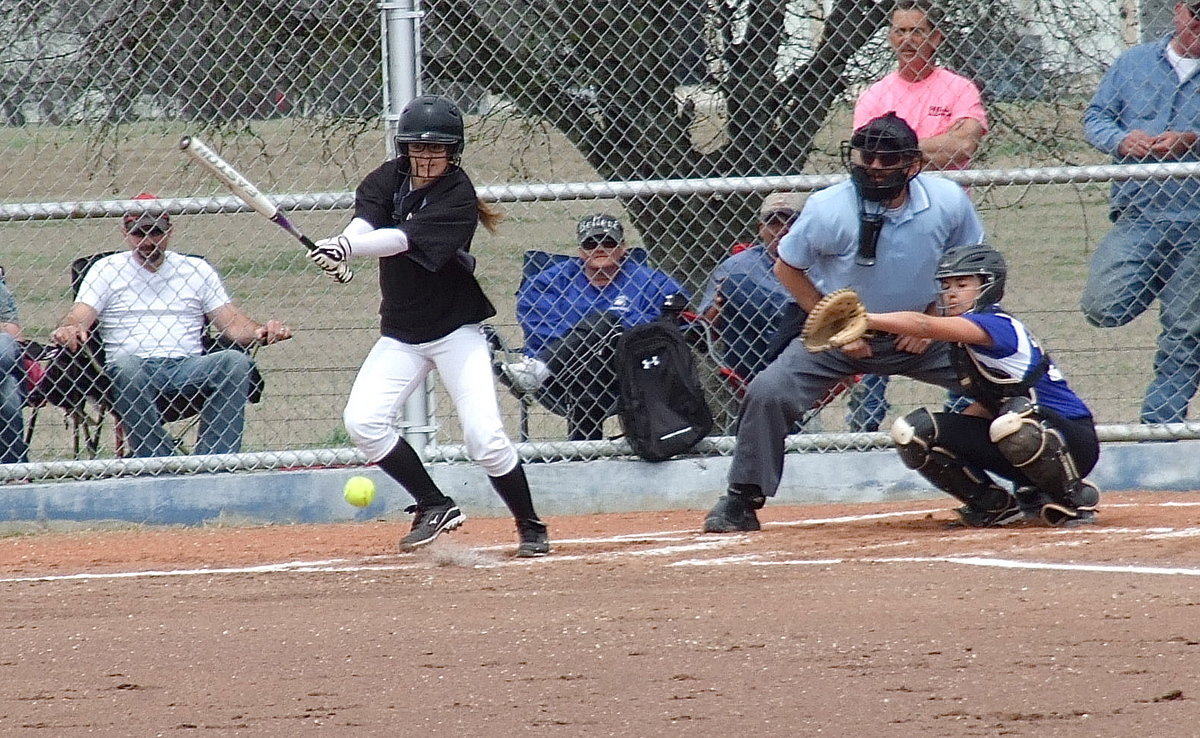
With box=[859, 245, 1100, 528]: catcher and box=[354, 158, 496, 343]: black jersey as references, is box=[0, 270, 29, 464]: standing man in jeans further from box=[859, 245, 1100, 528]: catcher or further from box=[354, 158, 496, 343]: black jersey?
box=[859, 245, 1100, 528]: catcher

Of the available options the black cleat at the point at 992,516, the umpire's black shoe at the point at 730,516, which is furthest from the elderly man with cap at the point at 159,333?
the black cleat at the point at 992,516

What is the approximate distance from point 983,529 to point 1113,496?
118cm

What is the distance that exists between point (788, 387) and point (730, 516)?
21.7 inches

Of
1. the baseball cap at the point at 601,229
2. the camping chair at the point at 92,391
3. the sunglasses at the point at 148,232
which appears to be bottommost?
the camping chair at the point at 92,391

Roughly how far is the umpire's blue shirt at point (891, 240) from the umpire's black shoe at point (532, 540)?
142 cm

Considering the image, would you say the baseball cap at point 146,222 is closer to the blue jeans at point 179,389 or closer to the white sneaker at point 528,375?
the blue jeans at point 179,389

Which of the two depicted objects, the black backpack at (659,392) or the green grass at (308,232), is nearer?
the black backpack at (659,392)

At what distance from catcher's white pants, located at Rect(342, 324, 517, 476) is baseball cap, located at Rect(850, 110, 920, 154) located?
5.29 ft

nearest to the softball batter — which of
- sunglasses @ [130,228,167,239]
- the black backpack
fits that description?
the black backpack

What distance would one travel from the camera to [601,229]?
7.01 m

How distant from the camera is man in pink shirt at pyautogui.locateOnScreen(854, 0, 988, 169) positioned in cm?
675

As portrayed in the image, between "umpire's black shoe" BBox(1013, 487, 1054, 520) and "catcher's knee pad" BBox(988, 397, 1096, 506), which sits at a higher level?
"catcher's knee pad" BBox(988, 397, 1096, 506)

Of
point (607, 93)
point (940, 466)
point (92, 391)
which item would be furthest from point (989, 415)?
point (92, 391)

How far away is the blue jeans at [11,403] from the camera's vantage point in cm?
684
